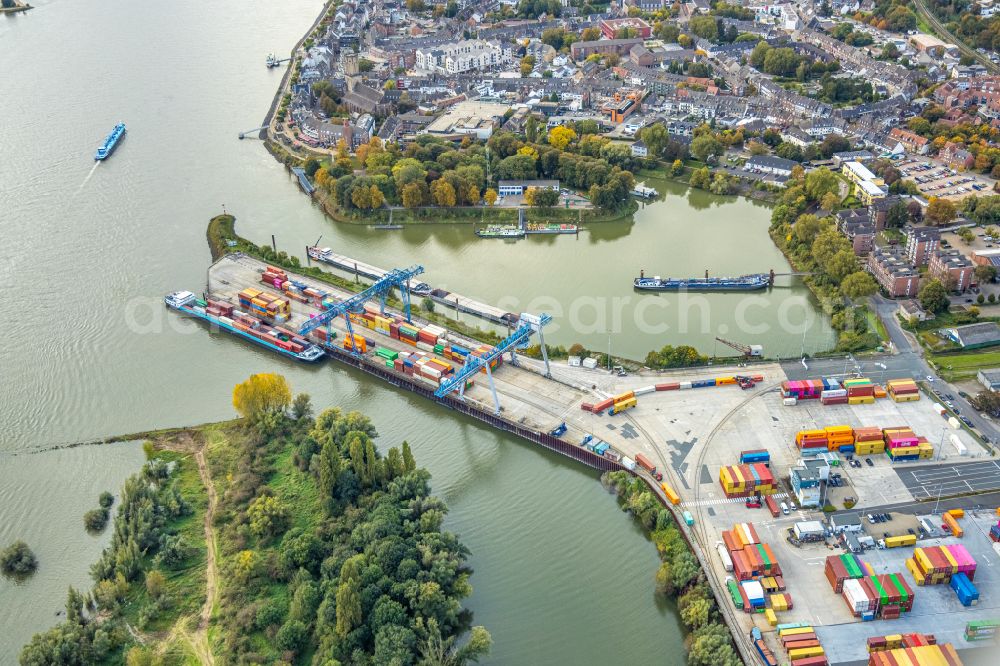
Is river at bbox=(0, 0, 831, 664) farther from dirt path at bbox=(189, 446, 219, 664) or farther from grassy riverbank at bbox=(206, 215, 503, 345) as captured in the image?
dirt path at bbox=(189, 446, 219, 664)

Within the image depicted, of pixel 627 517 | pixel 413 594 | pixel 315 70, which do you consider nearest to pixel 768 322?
pixel 627 517

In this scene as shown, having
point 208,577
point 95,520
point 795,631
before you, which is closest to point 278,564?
point 208,577

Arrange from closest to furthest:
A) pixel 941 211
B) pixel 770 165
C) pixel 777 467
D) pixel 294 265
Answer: pixel 777 467 < pixel 294 265 < pixel 941 211 < pixel 770 165

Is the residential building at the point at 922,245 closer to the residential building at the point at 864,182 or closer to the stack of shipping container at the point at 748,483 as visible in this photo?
the residential building at the point at 864,182

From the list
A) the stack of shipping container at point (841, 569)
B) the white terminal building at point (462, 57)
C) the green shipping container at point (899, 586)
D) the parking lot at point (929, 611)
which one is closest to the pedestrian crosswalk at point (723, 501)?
the parking lot at point (929, 611)

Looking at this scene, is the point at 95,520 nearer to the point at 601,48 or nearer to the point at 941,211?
the point at 941,211

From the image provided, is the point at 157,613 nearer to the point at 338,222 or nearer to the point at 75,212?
Result: the point at 338,222
